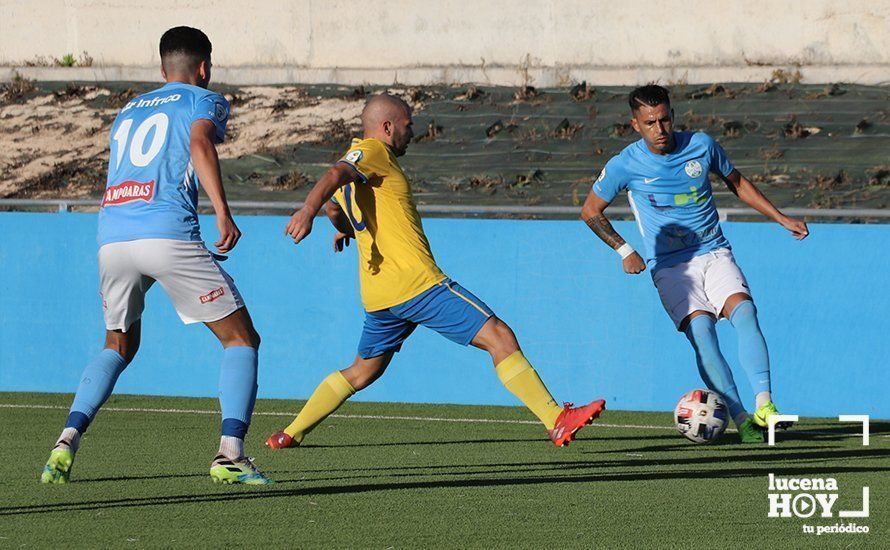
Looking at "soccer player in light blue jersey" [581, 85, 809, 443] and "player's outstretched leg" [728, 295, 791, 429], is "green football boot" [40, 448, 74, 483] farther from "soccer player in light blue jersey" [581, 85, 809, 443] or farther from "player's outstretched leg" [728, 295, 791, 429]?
"player's outstretched leg" [728, 295, 791, 429]

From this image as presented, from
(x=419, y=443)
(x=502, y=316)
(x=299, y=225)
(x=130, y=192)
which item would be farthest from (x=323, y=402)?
(x=502, y=316)

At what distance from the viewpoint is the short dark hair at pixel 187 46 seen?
681cm

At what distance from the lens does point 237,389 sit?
259 inches

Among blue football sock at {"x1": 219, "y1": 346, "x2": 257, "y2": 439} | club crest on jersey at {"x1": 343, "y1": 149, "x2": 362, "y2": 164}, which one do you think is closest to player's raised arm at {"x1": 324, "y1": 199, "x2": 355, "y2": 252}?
club crest on jersey at {"x1": 343, "y1": 149, "x2": 362, "y2": 164}

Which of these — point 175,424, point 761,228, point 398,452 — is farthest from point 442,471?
point 761,228

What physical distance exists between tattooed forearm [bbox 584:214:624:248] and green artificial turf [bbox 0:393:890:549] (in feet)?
3.85

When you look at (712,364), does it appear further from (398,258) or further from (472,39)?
(472,39)

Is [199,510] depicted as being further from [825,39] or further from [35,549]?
[825,39]

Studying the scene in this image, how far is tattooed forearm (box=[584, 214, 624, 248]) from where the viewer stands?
29.6 feet

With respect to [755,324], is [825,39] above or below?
above

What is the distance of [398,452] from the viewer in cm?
846

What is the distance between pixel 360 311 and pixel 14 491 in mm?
5607

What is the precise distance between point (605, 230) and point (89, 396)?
11.5 feet

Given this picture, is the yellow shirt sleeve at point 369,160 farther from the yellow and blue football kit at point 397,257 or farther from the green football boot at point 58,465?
the green football boot at point 58,465
